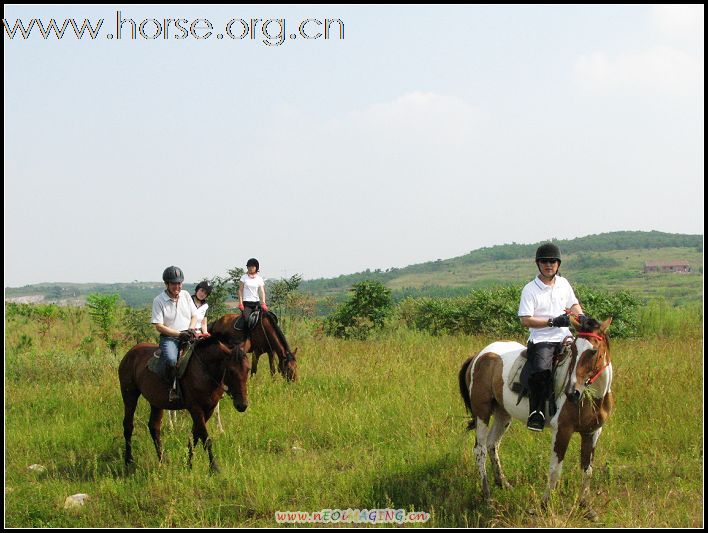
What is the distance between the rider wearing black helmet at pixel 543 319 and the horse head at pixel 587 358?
367mm

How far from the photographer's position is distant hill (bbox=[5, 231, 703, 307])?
190ft

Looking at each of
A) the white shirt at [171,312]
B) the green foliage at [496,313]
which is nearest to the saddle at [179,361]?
the white shirt at [171,312]

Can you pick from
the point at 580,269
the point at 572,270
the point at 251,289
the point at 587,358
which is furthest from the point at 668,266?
the point at 587,358

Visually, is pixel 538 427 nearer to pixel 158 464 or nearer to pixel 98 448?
pixel 158 464

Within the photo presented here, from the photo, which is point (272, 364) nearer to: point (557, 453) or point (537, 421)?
point (537, 421)

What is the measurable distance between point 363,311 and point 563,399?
44.3 feet

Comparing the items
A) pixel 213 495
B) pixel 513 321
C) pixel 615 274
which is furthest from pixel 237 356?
pixel 615 274

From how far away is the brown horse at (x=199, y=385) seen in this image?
7863mm

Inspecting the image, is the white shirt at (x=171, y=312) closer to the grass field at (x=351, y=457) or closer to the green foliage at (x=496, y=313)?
the grass field at (x=351, y=457)

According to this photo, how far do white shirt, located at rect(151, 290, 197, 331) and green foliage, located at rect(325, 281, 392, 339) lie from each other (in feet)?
36.4

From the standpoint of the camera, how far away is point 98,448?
9.28 meters

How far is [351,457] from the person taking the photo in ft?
27.0

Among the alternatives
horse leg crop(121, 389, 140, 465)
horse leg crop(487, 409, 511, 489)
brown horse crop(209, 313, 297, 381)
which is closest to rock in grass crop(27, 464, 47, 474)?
horse leg crop(121, 389, 140, 465)

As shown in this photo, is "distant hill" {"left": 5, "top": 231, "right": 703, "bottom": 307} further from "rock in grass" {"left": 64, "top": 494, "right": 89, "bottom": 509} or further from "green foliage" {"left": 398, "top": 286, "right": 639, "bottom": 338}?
"rock in grass" {"left": 64, "top": 494, "right": 89, "bottom": 509}
